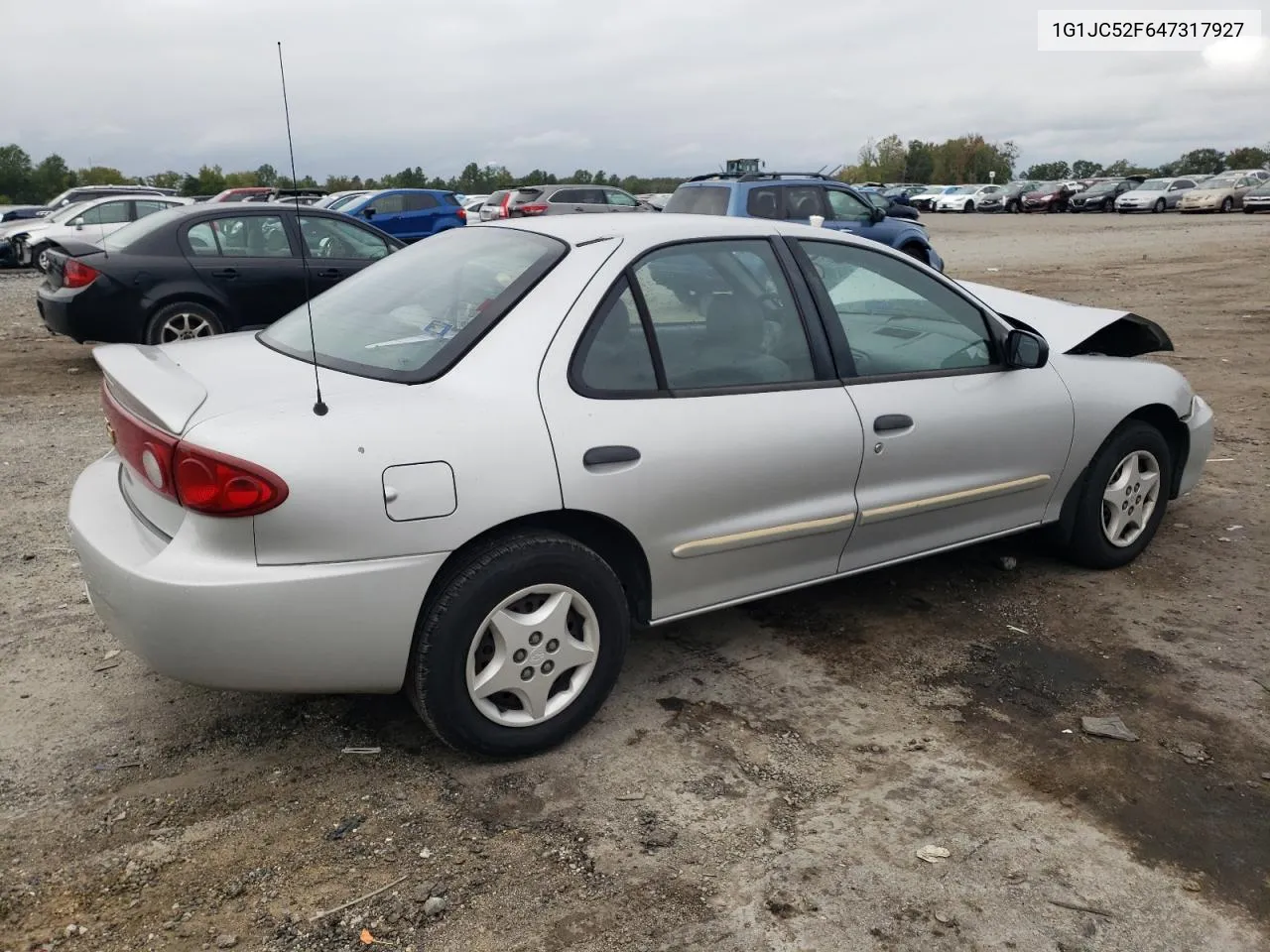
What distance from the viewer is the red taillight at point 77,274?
860 centimetres

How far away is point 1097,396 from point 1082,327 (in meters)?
0.39

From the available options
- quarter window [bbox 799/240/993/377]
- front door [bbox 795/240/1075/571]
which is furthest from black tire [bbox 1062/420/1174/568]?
quarter window [bbox 799/240/993/377]

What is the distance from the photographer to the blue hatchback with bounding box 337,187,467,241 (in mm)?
19359

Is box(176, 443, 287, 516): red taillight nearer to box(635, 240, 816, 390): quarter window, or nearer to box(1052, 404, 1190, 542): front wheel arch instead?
box(635, 240, 816, 390): quarter window

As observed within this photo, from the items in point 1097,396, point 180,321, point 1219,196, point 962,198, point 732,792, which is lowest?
point 732,792

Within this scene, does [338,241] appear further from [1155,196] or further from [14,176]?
[14,176]

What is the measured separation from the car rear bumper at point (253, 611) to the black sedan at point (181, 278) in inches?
233

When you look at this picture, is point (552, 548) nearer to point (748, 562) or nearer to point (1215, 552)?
point (748, 562)

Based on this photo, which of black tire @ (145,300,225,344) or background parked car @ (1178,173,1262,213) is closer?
black tire @ (145,300,225,344)

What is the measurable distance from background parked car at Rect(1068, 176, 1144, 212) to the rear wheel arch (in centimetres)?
4557

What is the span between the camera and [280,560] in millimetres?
2732

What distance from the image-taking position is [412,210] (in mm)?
19797

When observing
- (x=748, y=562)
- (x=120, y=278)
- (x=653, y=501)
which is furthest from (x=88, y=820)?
(x=120, y=278)

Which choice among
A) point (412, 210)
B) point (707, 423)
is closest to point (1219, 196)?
point (412, 210)
